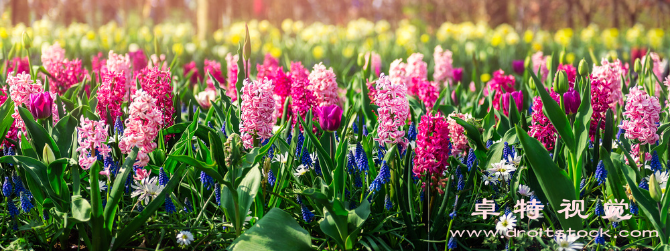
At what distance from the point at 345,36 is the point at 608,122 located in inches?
279

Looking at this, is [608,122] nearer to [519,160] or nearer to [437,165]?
[519,160]

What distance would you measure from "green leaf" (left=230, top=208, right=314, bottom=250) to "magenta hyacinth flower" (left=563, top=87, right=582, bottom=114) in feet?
3.33

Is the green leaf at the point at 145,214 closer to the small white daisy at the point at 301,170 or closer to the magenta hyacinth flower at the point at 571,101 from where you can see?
the small white daisy at the point at 301,170

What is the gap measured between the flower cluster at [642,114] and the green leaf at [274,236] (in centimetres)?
115

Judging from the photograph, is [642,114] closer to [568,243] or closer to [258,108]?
[568,243]

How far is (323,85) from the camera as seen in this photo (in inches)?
89.0

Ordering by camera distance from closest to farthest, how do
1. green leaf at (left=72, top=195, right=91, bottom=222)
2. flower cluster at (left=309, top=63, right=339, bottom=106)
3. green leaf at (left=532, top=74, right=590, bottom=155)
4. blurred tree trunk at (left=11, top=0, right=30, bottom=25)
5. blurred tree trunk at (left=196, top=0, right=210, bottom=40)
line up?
green leaf at (left=72, top=195, right=91, bottom=222)
green leaf at (left=532, top=74, right=590, bottom=155)
flower cluster at (left=309, top=63, right=339, bottom=106)
blurred tree trunk at (left=196, top=0, right=210, bottom=40)
blurred tree trunk at (left=11, top=0, right=30, bottom=25)

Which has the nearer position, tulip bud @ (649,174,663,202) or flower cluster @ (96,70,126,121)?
tulip bud @ (649,174,663,202)

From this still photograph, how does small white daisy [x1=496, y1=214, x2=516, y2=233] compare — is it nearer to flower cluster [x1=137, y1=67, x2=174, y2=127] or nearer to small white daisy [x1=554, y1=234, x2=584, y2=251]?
small white daisy [x1=554, y1=234, x2=584, y2=251]

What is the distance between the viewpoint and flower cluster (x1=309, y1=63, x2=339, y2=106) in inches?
89.0

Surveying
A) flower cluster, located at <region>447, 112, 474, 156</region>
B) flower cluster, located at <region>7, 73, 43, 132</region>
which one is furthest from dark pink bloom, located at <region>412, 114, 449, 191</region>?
flower cluster, located at <region>7, 73, 43, 132</region>

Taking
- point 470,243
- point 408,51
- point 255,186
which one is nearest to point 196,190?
point 255,186

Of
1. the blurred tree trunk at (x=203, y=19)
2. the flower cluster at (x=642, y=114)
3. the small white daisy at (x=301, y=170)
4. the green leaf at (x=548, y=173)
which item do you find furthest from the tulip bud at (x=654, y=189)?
the blurred tree trunk at (x=203, y=19)

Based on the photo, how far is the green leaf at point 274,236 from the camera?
161 centimetres
